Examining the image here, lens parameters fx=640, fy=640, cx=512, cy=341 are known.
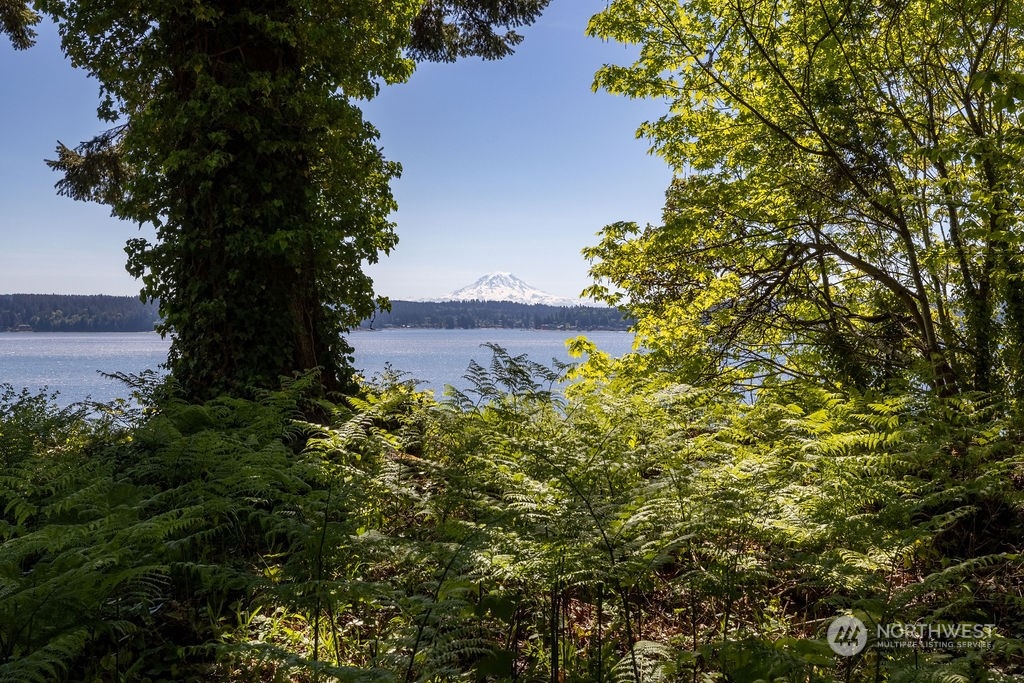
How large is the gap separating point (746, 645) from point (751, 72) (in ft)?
24.9

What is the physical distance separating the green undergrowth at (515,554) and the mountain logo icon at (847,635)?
61 millimetres

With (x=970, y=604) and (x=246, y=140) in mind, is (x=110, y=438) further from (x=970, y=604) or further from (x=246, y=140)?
(x=970, y=604)

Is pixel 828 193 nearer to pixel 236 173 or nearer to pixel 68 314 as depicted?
pixel 236 173

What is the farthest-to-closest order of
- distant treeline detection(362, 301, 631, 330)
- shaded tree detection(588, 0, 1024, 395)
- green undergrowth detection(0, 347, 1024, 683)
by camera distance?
distant treeline detection(362, 301, 631, 330)
shaded tree detection(588, 0, 1024, 395)
green undergrowth detection(0, 347, 1024, 683)

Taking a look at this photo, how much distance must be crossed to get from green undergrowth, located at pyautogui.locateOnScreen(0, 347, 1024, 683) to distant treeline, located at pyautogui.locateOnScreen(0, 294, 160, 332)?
29.4 m

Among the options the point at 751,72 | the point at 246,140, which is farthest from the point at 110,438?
the point at 751,72

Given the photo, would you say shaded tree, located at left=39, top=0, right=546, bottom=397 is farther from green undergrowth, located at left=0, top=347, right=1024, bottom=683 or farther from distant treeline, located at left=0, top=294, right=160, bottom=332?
distant treeline, located at left=0, top=294, right=160, bottom=332

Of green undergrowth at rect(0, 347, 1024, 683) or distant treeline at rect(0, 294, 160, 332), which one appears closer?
green undergrowth at rect(0, 347, 1024, 683)

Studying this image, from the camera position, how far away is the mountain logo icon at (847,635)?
9.09 feet

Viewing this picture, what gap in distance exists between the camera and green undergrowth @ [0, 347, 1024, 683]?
2746 mm

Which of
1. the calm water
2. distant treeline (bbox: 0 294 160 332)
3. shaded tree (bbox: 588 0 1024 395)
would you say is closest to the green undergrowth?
shaded tree (bbox: 588 0 1024 395)

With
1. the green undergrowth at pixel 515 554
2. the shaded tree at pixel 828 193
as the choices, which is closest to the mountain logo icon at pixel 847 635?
the green undergrowth at pixel 515 554

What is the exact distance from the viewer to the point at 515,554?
3.02 metres

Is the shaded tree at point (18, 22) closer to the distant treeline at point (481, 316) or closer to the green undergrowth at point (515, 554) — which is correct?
the green undergrowth at point (515, 554)
